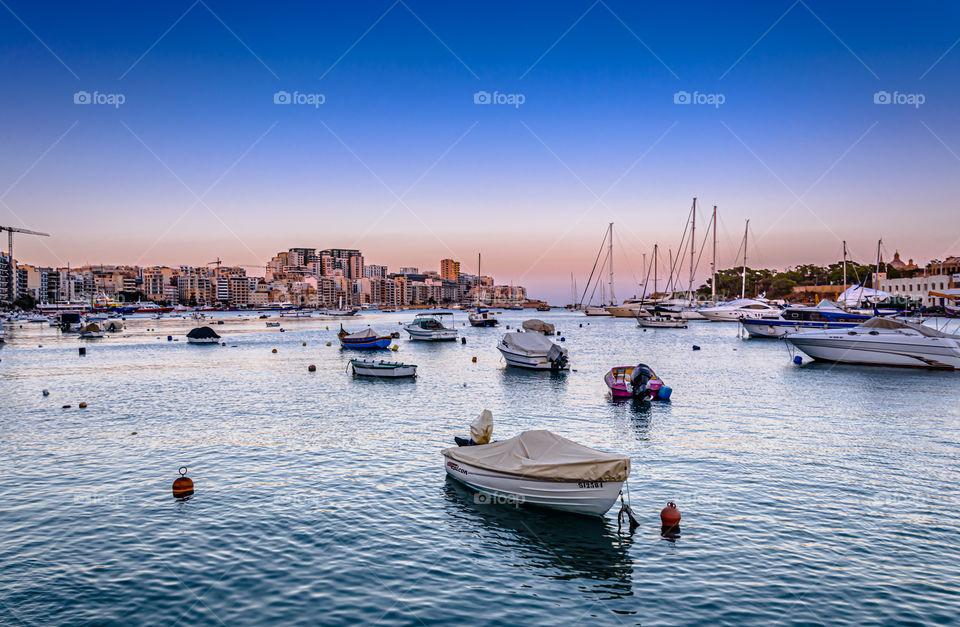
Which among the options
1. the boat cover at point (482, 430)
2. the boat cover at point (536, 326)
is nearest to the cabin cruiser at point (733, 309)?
the boat cover at point (536, 326)

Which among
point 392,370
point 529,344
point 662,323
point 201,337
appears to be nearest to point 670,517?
point 392,370

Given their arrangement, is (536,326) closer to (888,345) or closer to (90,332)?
(888,345)

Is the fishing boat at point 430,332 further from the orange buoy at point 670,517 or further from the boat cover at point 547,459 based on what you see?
the orange buoy at point 670,517

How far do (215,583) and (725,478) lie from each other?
644 inches

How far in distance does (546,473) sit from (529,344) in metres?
37.4

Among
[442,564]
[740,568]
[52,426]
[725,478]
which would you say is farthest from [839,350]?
[52,426]

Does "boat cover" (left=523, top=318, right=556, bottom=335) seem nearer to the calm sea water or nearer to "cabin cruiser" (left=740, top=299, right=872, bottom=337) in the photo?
"cabin cruiser" (left=740, top=299, right=872, bottom=337)

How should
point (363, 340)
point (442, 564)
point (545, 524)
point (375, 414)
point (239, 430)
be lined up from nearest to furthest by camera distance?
point (442, 564) → point (545, 524) → point (239, 430) → point (375, 414) → point (363, 340)

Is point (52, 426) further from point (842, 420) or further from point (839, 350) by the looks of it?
point (839, 350)

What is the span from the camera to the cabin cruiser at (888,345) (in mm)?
50625

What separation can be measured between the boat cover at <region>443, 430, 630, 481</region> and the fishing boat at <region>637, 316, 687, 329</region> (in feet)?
365

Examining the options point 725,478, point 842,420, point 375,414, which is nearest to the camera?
point 725,478

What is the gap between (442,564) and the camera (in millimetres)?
13820

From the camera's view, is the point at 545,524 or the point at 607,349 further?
the point at 607,349
